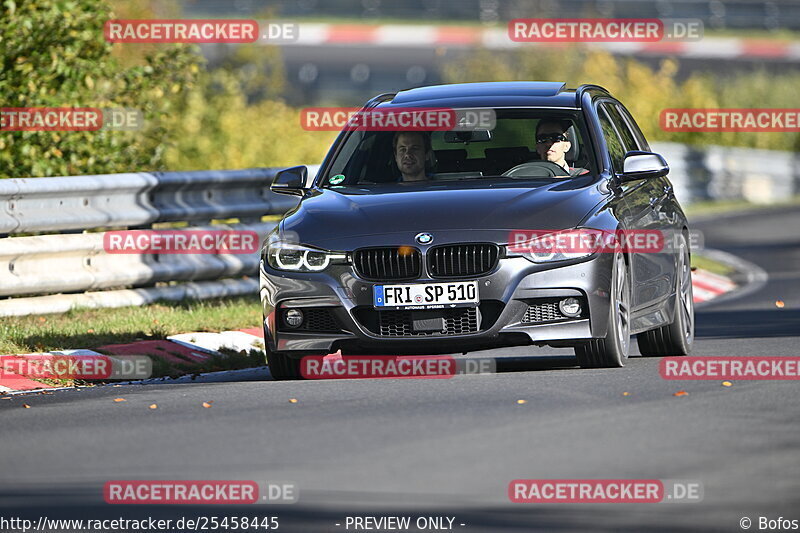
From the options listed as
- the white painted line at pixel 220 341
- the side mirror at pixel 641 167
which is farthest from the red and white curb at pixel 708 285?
the side mirror at pixel 641 167

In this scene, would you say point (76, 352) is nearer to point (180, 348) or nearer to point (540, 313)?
point (180, 348)

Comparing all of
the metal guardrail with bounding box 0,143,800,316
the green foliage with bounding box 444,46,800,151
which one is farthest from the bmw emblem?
the green foliage with bounding box 444,46,800,151

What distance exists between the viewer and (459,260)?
9.88 metres

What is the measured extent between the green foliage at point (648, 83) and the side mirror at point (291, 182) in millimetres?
27832

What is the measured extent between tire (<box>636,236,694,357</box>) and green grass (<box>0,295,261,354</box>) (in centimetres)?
326

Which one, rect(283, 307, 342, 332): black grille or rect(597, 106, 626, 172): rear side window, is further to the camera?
rect(597, 106, 626, 172): rear side window

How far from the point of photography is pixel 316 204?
1062cm

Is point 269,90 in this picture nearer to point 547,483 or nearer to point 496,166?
point 496,166

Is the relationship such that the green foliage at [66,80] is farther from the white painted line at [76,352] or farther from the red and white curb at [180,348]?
the white painted line at [76,352]

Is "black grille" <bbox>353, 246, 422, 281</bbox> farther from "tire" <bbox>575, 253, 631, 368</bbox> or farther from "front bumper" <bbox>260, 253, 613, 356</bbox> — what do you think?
"tire" <bbox>575, 253, 631, 368</bbox>

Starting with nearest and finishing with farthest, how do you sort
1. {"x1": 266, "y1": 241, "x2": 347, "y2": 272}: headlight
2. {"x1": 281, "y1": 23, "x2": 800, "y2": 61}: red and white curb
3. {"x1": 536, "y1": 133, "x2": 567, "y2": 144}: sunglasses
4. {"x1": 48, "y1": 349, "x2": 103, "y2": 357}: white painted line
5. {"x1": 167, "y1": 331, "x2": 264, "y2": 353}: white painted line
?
{"x1": 266, "y1": 241, "x2": 347, "y2": 272}: headlight, {"x1": 536, "y1": 133, "x2": 567, "y2": 144}: sunglasses, {"x1": 48, "y1": 349, "x2": 103, "y2": 357}: white painted line, {"x1": 167, "y1": 331, "x2": 264, "y2": 353}: white painted line, {"x1": 281, "y1": 23, "x2": 800, "y2": 61}: red and white curb

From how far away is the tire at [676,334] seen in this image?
38.3 feet

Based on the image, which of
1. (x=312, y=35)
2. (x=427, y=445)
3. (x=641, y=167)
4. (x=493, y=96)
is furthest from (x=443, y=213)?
(x=312, y=35)

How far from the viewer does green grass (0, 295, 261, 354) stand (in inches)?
467
